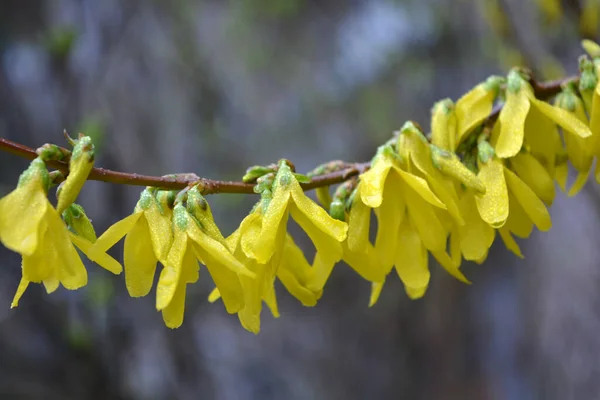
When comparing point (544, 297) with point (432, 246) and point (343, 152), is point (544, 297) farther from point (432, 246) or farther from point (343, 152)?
point (432, 246)

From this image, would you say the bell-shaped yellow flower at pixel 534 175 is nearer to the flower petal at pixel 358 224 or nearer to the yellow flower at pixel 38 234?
the flower petal at pixel 358 224

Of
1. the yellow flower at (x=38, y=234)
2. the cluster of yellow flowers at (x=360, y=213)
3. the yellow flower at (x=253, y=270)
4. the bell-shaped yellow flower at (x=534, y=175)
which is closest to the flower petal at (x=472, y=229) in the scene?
the cluster of yellow flowers at (x=360, y=213)

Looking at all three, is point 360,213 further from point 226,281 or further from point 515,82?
point 515,82

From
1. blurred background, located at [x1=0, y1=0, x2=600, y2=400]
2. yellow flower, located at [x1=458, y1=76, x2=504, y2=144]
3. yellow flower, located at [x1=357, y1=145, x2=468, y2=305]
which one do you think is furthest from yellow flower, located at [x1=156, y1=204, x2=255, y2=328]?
blurred background, located at [x1=0, y1=0, x2=600, y2=400]

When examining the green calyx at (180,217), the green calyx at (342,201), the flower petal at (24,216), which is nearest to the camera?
the flower petal at (24,216)

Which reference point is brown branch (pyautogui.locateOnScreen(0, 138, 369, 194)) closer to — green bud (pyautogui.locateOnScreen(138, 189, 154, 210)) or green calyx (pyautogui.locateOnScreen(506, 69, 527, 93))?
green bud (pyautogui.locateOnScreen(138, 189, 154, 210))

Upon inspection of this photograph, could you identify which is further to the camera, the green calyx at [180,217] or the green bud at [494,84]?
the green bud at [494,84]

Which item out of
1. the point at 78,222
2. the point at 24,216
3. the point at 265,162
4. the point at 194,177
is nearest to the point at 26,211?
the point at 24,216
